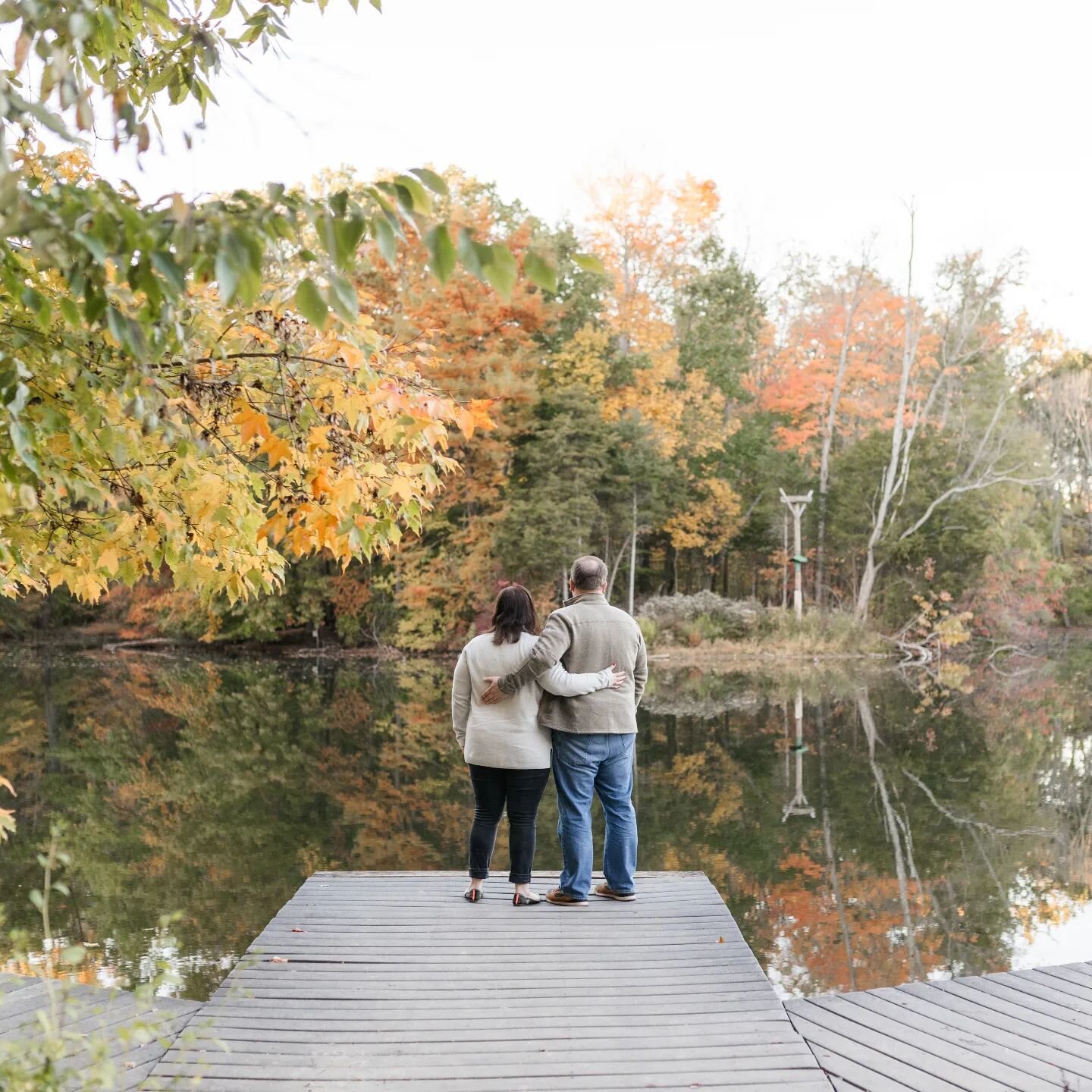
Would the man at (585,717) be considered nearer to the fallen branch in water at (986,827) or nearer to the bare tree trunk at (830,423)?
the fallen branch in water at (986,827)

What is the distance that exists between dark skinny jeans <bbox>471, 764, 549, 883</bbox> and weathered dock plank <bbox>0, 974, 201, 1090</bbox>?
1.45m

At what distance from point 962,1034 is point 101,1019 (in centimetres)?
303

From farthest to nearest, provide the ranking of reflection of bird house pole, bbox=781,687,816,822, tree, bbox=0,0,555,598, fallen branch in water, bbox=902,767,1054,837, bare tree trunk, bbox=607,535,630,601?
bare tree trunk, bbox=607,535,630,601
reflection of bird house pole, bbox=781,687,816,822
fallen branch in water, bbox=902,767,1054,837
tree, bbox=0,0,555,598

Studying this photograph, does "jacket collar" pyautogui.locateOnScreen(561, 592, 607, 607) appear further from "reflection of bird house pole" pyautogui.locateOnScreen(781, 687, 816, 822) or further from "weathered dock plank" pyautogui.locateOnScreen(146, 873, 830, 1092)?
"reflection of bird house pole" pyautogui.locateOnScreen(781, 687, 816, 822)

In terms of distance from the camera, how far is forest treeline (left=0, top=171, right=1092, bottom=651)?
23.2 meters

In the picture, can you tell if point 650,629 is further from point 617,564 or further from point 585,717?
point 585,717

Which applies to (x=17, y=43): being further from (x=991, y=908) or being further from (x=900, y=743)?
(x=900, y=743)

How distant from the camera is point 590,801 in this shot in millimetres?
5262

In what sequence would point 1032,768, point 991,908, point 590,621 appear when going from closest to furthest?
1. point 590,621
2. point 991,908
3. point 1032,768

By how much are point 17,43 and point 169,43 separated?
1317mm

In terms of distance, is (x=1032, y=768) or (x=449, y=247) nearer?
(x=449, y=247)

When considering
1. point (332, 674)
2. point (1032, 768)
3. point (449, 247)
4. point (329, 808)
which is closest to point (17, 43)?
point (449, 247)

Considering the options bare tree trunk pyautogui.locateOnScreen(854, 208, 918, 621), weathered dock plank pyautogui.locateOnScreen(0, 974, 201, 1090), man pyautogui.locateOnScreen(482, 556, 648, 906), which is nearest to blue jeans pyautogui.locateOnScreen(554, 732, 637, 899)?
man pyautogui.locateOnScreen(482, 556, 648, 906)

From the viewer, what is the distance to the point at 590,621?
5168 millimetres
